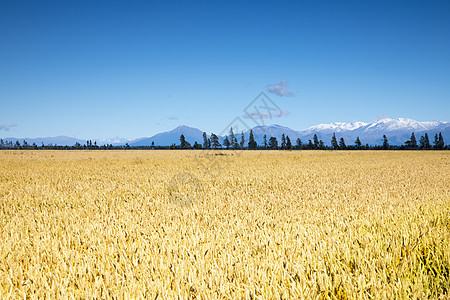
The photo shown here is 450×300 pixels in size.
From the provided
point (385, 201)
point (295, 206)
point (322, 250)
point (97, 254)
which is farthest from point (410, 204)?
point (97, 254)

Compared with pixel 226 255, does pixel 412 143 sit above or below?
below

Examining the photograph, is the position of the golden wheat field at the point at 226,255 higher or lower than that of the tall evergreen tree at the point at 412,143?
higher

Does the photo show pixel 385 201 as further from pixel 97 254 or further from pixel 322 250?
pixel 97 254

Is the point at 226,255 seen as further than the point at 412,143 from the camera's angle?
No

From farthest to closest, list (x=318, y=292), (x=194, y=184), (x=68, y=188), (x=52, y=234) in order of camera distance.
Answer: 1. (x=194, y=184)
2. (x=68, y=188)
3. (x=52, y=234)
4. (x=318, y=292)

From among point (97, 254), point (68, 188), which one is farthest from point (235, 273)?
point (68, 188)

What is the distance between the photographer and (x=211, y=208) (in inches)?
261

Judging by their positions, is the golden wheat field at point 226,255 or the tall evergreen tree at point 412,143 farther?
the tall evergreen tree at point 412,143

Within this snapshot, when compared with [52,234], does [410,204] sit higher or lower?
lower

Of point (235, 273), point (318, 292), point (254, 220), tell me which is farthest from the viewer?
point (254, 220)

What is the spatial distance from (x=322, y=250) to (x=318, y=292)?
3.16 ft

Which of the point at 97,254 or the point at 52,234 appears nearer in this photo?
the point at 97,254

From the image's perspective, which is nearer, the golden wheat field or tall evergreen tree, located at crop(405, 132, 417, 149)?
the golden wheat field

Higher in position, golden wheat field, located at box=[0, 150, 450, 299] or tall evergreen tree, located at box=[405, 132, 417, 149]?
golden wheat field, located at box=[0, 150, 450, 299]
